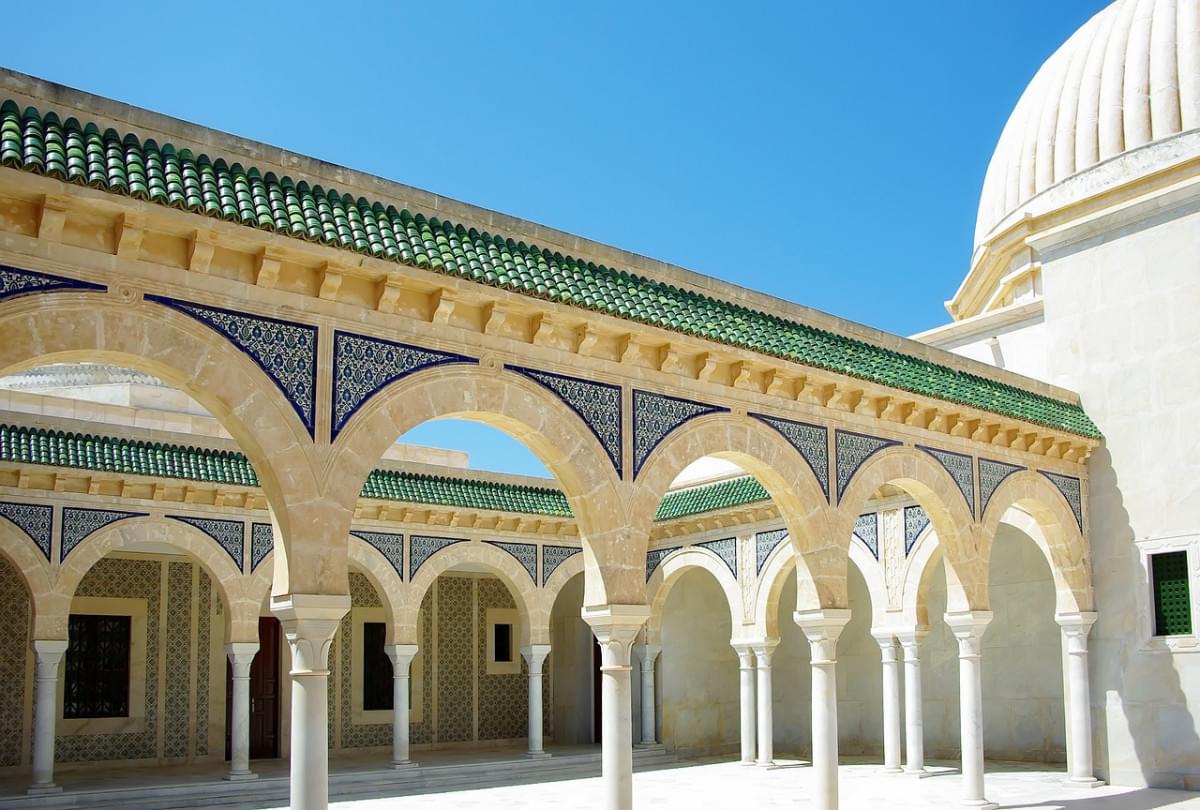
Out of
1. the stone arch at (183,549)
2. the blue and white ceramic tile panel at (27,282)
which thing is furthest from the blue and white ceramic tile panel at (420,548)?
the blue and white ceramic tile panel at (27,282)

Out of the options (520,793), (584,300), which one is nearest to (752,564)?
(520,793)

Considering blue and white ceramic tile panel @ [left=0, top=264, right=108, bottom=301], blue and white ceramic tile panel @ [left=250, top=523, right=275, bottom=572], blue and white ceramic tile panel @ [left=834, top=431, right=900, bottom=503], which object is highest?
blue and white ceramic tile panel @ [left=0, top=264, right=108, bottom=301]

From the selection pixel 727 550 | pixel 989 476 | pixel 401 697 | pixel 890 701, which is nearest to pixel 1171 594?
pixel 989 476

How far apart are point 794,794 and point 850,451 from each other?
4149 millimetres

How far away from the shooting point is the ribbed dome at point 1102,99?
14.2 metres

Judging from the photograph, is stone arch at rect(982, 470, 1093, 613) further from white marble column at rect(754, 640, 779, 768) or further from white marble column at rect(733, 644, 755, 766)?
white marble column at rect(733, 644, 755, 766)

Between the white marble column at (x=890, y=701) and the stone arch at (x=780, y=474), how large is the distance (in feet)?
14.1

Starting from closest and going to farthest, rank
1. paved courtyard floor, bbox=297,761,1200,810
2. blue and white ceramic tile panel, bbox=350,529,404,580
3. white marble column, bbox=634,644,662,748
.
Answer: paved courtyard floor, bbox=297,761,1200,810
blue and white ceramic tile panel, bbox=350,529,404,580
white marble column, bbox=634,644,662,748

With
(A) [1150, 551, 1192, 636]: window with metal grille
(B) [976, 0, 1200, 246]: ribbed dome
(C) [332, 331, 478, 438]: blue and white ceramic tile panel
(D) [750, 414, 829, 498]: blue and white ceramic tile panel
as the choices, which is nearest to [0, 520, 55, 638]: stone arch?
(C) [332, 331, 478, 438]: blue and white ceramic tile panel

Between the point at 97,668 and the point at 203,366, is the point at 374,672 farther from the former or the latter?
the point at 203,366

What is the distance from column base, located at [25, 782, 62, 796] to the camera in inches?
422

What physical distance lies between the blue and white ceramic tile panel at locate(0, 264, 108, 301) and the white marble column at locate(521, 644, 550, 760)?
10.5 m

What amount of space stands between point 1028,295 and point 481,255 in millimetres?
10555

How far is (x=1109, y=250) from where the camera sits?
12.2 meters
